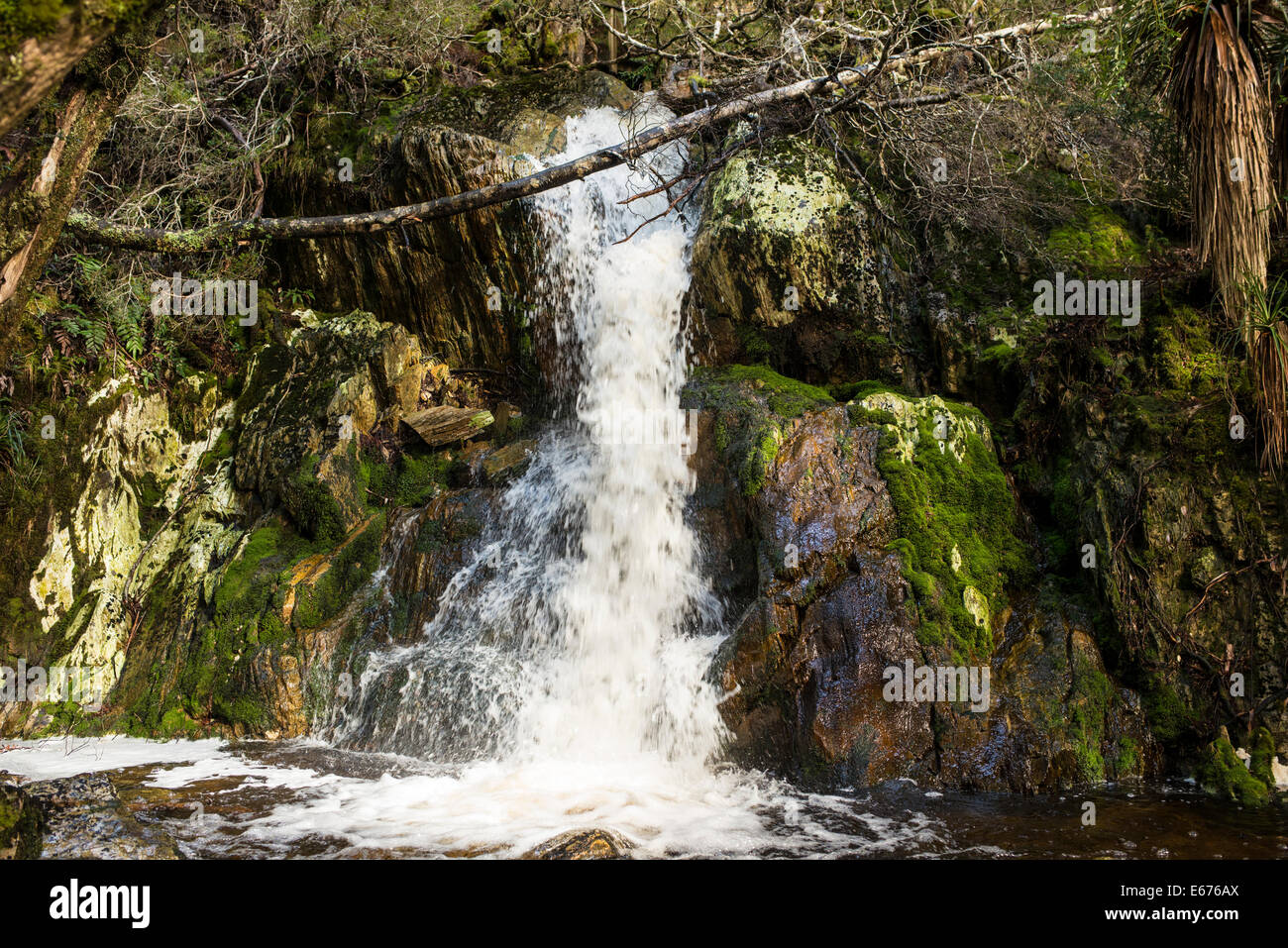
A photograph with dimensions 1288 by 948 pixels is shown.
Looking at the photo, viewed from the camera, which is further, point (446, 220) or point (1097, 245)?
point (446, 220)

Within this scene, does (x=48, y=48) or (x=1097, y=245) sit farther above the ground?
(x=1097, y=245)

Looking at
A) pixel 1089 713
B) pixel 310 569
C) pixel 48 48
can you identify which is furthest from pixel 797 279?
pixel 48 48

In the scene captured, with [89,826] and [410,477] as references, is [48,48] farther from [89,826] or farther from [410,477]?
[410,477]

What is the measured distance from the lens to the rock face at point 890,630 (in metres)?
5.27

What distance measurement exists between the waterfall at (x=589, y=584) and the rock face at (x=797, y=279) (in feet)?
1.63

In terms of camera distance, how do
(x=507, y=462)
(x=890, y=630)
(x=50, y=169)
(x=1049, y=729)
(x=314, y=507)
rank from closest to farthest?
(x=50, y=169), (x=1049, y=729), (x=890, y=630), (x=314, y=507), (x=507, y=462)

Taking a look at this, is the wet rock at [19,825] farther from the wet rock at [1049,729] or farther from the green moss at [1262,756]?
the green moss at [1262,756]

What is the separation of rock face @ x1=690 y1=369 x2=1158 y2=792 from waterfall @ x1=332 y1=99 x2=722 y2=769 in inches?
19.8

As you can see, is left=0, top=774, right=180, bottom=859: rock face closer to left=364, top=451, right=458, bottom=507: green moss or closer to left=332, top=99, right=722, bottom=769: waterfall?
left=332, top=99, right=722, bottom=769: waterfall

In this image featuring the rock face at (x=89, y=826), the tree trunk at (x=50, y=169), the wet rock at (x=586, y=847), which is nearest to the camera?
the tree trunk at (x=50, y=169)

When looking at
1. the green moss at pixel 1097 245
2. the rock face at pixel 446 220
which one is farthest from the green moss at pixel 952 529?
Result: the rock face at pixel 446 220

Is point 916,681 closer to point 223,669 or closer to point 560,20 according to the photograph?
point 223,669

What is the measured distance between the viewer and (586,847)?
12.6ft

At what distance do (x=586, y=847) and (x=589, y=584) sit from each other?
10.4ft
